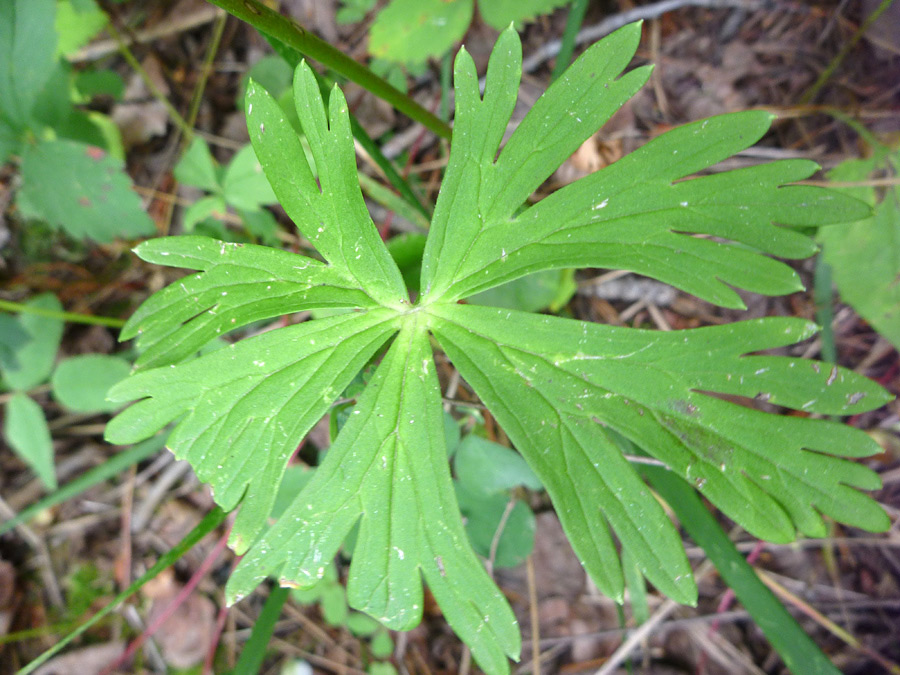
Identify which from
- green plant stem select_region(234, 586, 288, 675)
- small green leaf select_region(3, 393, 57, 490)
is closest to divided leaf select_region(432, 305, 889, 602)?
green plant stem select_region(234, 586, 288, 675)

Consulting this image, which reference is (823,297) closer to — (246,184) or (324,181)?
(324,181)

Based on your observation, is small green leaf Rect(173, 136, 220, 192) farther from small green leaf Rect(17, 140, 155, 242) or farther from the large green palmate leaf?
the large green palmate leaf

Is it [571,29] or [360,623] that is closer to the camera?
[571,29]

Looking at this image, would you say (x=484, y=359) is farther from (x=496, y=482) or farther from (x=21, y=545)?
(x=21, y=545)

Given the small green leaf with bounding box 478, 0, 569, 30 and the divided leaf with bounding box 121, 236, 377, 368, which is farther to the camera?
the small green leaf with bounding box 478, 0, 569, 30

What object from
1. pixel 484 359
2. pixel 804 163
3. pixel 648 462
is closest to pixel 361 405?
pixel 484 359

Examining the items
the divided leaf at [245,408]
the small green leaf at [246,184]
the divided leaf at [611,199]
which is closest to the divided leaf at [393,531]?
the divided leaf at [245,408]

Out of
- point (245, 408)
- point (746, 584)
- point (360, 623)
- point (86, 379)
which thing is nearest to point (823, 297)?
point (746, 584)
